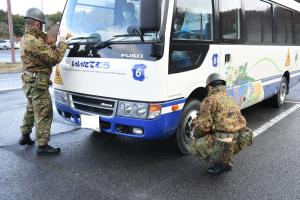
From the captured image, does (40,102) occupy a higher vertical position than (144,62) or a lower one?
lower

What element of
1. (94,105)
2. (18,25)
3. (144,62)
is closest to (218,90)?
(144,62)

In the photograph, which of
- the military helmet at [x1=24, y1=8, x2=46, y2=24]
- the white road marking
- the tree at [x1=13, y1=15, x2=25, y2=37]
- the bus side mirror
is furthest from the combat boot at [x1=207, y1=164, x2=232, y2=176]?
the tree at [x1=13, y1=15, x2=25, y2=37]

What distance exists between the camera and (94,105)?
4.69 meters

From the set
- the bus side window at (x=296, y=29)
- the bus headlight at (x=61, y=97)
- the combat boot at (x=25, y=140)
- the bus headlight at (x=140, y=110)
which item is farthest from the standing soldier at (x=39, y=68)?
the bus side window at (x=296, y=29)

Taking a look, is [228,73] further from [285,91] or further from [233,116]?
[285,91]

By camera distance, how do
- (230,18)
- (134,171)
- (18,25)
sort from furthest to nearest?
(18,25) < (230,18) < (134,171)

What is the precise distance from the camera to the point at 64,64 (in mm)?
4984

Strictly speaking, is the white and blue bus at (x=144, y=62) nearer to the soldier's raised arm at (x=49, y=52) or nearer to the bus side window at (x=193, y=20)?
the bus side window at (x=193, y=20)

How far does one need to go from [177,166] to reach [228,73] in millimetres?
1757

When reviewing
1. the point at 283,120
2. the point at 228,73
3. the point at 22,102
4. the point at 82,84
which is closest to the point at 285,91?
the point at 283,120

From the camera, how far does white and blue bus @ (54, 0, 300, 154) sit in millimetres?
4207

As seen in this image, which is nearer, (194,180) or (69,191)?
(69,191)

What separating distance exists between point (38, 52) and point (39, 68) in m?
0.27

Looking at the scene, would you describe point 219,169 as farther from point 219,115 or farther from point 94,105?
point 94,105
